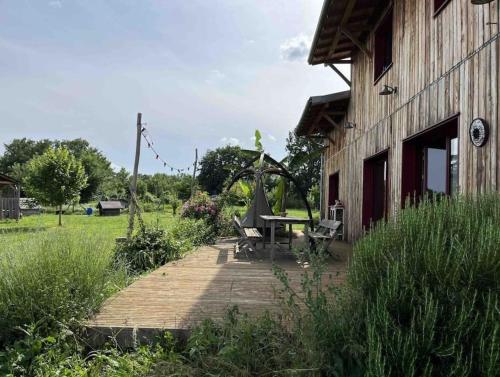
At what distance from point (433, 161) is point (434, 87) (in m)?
1.38

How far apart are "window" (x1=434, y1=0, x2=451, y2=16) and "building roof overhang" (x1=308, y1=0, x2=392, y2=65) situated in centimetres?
236

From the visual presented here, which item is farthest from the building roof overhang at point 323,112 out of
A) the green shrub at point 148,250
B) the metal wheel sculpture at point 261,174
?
the green shrub at point 148,250

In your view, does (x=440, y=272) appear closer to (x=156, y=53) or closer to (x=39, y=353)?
(x=39, y=353)

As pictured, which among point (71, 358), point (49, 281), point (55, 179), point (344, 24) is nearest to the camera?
point (71, 358)

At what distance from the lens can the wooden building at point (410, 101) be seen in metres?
4.23

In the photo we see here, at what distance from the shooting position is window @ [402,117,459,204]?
5.54 meters

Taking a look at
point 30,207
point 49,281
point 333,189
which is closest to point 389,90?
point 49,281

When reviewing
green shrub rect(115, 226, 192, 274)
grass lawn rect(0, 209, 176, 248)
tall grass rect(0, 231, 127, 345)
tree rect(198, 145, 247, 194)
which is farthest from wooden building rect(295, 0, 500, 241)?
tree rect(198, 145, 247, 194)

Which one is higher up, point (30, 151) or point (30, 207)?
point (30, 151)

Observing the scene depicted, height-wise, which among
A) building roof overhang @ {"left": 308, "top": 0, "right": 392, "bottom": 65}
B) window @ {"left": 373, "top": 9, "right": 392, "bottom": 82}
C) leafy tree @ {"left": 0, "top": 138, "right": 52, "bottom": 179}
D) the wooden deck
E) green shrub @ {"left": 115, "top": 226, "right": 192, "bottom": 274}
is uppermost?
leafy tree @ {"left": 0, "top": 138, "right": 52, "bottom": 179}

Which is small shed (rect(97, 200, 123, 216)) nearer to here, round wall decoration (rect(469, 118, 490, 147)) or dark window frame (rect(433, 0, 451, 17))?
dark window frame (rect(433, 0, 451, 17))

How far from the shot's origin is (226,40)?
36.1 ft

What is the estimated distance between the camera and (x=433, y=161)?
6.29 meters

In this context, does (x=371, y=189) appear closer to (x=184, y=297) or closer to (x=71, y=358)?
(x=184, y=297)
